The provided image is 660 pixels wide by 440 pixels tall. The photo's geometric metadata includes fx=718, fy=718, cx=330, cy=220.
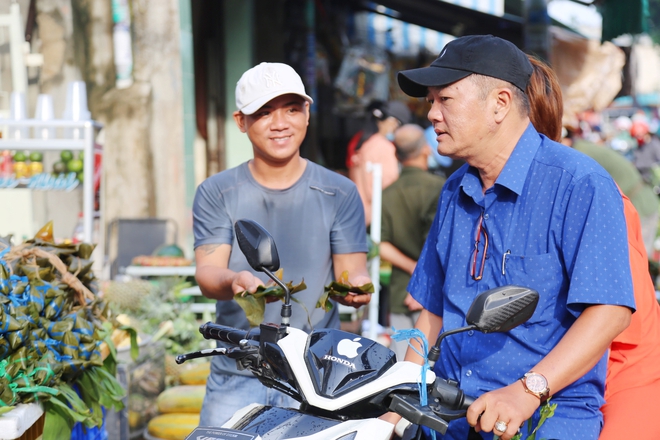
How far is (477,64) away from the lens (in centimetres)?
201

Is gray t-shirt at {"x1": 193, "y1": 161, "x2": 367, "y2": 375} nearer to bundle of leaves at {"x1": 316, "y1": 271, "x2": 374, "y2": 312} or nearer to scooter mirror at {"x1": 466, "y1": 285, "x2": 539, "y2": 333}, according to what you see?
bundle of leaves at {"x1": 316, "y1": 271, "x2": 374, "y2": 312}

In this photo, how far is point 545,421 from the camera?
199 centimetres

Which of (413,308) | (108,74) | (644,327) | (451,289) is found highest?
(108,74)

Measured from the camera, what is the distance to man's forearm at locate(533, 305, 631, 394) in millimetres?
1852

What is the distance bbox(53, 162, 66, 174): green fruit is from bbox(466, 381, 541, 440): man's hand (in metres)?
4.47

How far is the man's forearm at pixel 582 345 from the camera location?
1852 millimetres

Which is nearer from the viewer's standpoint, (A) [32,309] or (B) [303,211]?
(A) [32,309]

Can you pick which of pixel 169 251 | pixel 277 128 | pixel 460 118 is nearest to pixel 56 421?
pixel 277 128

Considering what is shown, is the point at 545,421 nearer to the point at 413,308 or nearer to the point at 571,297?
the point at 571,297

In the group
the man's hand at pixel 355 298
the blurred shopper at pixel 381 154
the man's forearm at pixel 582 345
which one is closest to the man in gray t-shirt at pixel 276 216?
the man's hand at pixel 355 298

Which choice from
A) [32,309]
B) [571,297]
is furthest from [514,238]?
[32,309]

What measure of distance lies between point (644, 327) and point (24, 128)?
4656 mm

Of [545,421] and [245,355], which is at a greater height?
[245,355]

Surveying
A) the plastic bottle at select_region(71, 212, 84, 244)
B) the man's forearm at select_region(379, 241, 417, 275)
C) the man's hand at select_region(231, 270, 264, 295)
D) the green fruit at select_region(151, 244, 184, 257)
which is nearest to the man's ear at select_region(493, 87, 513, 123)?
the man's hand at select_region(231, 270, 264, 295)
